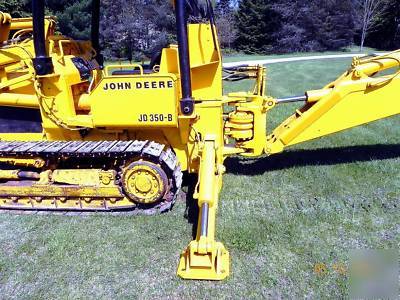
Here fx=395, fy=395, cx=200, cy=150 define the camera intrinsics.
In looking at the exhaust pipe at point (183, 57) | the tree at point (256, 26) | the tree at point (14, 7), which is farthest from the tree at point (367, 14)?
the exhaust pipe at point (183, 57)

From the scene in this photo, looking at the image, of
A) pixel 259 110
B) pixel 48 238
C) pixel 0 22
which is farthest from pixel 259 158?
pixel 0 22

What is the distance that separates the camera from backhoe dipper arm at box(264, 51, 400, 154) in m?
5.21

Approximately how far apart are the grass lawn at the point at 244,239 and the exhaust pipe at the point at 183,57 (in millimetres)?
1444

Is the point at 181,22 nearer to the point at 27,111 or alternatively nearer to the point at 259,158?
the point at 27,111

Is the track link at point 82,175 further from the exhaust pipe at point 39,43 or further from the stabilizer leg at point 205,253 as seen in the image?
the exhaust pipe at point 39,43

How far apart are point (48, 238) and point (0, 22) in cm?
302

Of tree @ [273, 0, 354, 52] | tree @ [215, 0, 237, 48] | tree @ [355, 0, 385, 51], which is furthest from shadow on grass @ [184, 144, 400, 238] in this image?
tree @ [273, 0, 354, 52]

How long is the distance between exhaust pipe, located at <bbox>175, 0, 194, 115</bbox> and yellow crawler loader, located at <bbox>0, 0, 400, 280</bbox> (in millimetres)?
11

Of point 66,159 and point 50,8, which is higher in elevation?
point 50,8

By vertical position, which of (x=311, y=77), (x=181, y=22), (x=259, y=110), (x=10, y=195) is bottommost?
(x=311, y=77)

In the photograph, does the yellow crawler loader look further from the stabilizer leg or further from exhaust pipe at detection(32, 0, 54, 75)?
the stabilizer leg

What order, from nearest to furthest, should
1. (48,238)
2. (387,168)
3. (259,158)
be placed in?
(48,238) < (387,168) < (259,158)

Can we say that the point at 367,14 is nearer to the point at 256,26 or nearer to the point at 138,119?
the point at 256,26

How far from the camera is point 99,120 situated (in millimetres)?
4863
